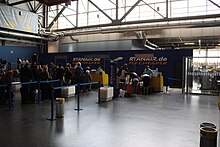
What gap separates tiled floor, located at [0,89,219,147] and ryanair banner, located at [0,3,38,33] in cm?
909

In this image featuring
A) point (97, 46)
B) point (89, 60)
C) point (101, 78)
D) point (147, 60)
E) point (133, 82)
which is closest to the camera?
point (133, 82)

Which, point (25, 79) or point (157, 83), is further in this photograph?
point (157, 83)

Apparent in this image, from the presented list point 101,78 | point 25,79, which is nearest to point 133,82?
point 101,78

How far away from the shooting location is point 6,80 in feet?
24.6

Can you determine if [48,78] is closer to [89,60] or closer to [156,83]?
[156,83]

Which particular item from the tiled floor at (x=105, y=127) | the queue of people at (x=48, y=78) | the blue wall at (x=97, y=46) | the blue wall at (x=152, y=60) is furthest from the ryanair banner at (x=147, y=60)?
the tiled floor at (x=105, y=127)

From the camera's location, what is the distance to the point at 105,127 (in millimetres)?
5133

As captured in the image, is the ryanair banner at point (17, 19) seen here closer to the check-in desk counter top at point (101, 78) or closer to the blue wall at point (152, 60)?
the blue wall at point (152, 60)

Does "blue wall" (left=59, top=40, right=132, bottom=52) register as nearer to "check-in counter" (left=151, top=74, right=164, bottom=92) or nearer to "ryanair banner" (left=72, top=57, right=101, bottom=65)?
"ryanair banner" (left=72, top=57, right=101, bottom=65)

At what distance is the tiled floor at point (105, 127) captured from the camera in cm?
411

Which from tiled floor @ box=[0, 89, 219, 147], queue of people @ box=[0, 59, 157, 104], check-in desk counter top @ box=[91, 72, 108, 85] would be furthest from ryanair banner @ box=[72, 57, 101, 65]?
tiled floor @ box=[0, 89, 219, 147]

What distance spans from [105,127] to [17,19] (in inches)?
508

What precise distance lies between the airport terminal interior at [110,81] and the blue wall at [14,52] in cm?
8

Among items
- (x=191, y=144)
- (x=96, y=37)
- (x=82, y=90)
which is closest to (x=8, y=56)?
(x=96, y=37)
